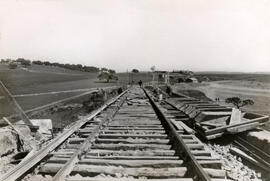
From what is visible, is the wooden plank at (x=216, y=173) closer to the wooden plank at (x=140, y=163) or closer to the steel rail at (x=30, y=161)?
the wooden plank at (x=140, y=163)

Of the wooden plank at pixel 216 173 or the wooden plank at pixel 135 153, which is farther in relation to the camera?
the wooden plank at pixel 135 153

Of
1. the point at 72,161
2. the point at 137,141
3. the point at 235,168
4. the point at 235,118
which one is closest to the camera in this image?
the point at 72,161

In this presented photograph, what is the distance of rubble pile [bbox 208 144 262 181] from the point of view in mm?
4419

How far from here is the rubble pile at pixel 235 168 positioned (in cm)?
442

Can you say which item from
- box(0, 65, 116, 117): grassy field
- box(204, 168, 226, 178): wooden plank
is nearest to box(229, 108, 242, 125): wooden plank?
box(204, 168, 226, 178): wooden plank

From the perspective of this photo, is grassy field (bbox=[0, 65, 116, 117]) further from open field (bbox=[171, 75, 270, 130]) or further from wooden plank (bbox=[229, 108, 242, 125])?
open field (bbox=[171, 75, 270, 130])

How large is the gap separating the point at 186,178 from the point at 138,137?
92.6 inches

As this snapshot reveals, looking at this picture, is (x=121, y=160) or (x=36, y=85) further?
(x=36, y=85)

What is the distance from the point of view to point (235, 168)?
4.91 meters

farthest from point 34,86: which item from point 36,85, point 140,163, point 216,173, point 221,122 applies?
point 216,173

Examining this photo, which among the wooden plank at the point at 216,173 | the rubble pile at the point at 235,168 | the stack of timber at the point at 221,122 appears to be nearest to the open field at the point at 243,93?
the stack of timber at the point at 221,122

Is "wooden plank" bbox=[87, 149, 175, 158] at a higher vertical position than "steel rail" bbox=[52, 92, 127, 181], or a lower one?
lower

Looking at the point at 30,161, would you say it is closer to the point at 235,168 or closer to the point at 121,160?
the point at 121,160

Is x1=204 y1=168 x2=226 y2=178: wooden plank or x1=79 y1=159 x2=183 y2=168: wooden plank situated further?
x1=79 y1=159 x2=183 y2=168: wooden plank
